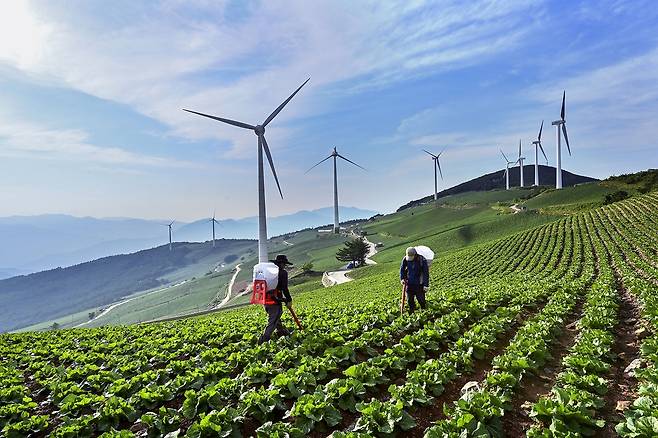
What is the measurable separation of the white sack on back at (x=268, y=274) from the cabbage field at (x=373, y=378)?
2.09m

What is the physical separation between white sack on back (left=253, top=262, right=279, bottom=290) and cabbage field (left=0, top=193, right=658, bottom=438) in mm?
2087

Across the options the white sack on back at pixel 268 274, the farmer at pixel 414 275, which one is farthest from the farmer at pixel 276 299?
the farmer at pixel 414 275

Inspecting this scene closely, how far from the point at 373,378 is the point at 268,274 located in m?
5.58

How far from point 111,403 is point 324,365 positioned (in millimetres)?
5354

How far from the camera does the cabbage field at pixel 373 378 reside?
899 cm

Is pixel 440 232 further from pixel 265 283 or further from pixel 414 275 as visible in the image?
pixel 265 283

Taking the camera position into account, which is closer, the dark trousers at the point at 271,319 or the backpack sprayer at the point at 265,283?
the backpack sprayer at the point at 265,283

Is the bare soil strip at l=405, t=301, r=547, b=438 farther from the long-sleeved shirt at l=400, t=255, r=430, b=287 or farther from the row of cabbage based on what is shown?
the long-sleeved shirt at l=400, t=255, r=430, b=287

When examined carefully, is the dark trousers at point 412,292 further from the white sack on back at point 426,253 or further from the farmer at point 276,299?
the farmer at point 276,299

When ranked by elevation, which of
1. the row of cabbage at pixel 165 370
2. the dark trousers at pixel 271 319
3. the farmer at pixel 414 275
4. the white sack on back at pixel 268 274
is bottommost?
the row of cabbage at pixel 165 370

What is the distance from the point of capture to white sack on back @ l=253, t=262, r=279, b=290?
15.3 metres

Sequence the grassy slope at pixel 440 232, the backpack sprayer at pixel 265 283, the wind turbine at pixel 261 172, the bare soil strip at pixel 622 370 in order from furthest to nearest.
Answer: the grassy slope at pixel 440 232, the wind turbine at pixel 261 172, the backpack sprayer at pixel 265 283, the bare soil strip at pixel 622 370

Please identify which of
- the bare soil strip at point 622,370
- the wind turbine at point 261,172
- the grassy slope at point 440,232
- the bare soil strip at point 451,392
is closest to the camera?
the bare soil strip at point 622,370

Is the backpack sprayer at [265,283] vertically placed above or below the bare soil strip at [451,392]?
above
